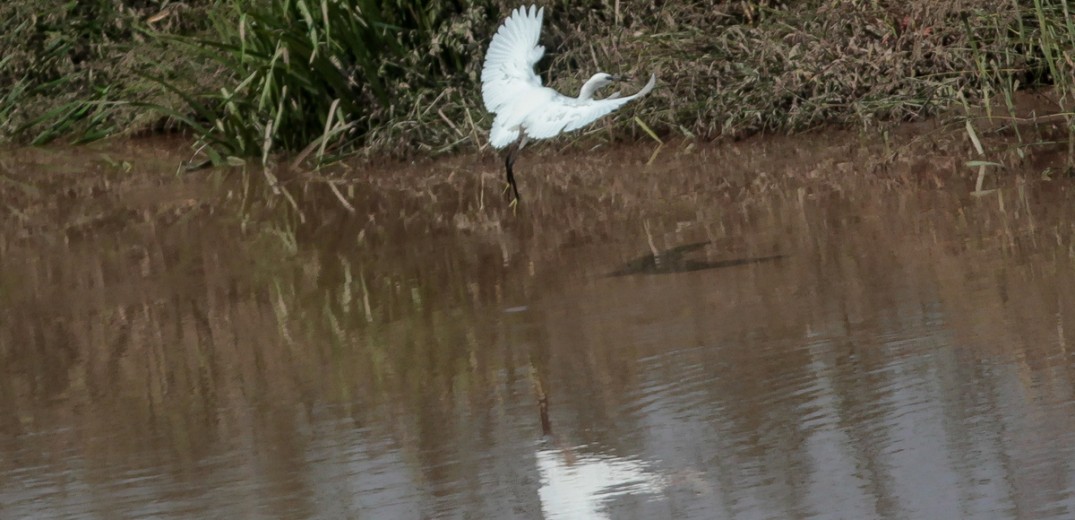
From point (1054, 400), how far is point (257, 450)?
185 cm

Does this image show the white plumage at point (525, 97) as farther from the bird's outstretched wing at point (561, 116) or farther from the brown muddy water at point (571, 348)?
the brown muddy water at point (571, 348)

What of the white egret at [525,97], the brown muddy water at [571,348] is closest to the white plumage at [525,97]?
the white egret at [525,97]

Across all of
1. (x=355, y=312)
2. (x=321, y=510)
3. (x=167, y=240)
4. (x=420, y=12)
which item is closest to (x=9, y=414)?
(x=355, y=312)

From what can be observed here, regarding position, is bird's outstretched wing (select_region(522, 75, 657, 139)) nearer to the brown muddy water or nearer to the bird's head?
the bird's head

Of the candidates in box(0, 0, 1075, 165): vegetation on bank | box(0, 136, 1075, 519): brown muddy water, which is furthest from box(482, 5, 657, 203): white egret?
box(0, 0, 1075, 165): vegetation on bank

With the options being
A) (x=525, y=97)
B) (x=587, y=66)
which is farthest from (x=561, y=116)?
(x=587, y=66)

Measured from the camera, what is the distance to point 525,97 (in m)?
6.00

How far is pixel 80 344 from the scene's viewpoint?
5242 millimetres

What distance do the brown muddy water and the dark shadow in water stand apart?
2 centimetres

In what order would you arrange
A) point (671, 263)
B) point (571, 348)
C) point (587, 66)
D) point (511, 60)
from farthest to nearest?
point (587, 66) < point (511, 60) < point (671, 263) < point (571, 348)

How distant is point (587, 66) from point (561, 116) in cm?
277

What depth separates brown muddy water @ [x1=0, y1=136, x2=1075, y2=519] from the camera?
10.8ft

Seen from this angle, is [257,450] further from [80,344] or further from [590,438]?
[80,344]

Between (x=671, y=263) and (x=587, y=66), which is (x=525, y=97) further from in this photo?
(x=587, y=66)
